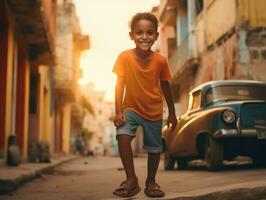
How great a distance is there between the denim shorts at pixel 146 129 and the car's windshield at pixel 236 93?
468 centimetres

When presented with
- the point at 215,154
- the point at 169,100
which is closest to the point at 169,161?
the point at 215,154

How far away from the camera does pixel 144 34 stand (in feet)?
15.0

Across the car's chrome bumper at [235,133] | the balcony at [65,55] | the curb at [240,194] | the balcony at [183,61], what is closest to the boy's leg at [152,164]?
the curb at [240,194]

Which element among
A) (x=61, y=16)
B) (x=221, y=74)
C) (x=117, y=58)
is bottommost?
(x=117, y=58)

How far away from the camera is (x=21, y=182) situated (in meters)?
6.98

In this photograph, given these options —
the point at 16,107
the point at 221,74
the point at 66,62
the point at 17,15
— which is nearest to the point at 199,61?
the point at 221,74

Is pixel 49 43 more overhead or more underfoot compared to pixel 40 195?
more overhead

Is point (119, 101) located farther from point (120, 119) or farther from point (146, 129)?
point (146, 129)

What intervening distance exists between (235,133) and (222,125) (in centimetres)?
24

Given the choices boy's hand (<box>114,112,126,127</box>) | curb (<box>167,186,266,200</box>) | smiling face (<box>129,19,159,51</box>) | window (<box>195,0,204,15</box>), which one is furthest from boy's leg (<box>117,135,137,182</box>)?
window (<box>195,0,204,15</box>)

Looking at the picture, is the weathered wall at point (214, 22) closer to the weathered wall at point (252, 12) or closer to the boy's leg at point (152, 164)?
the weathered wall at point (252, 12)

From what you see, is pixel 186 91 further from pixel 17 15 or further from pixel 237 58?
pixel 17 15

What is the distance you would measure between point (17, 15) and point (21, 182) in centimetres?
579

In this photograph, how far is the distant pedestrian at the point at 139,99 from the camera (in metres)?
4.52
